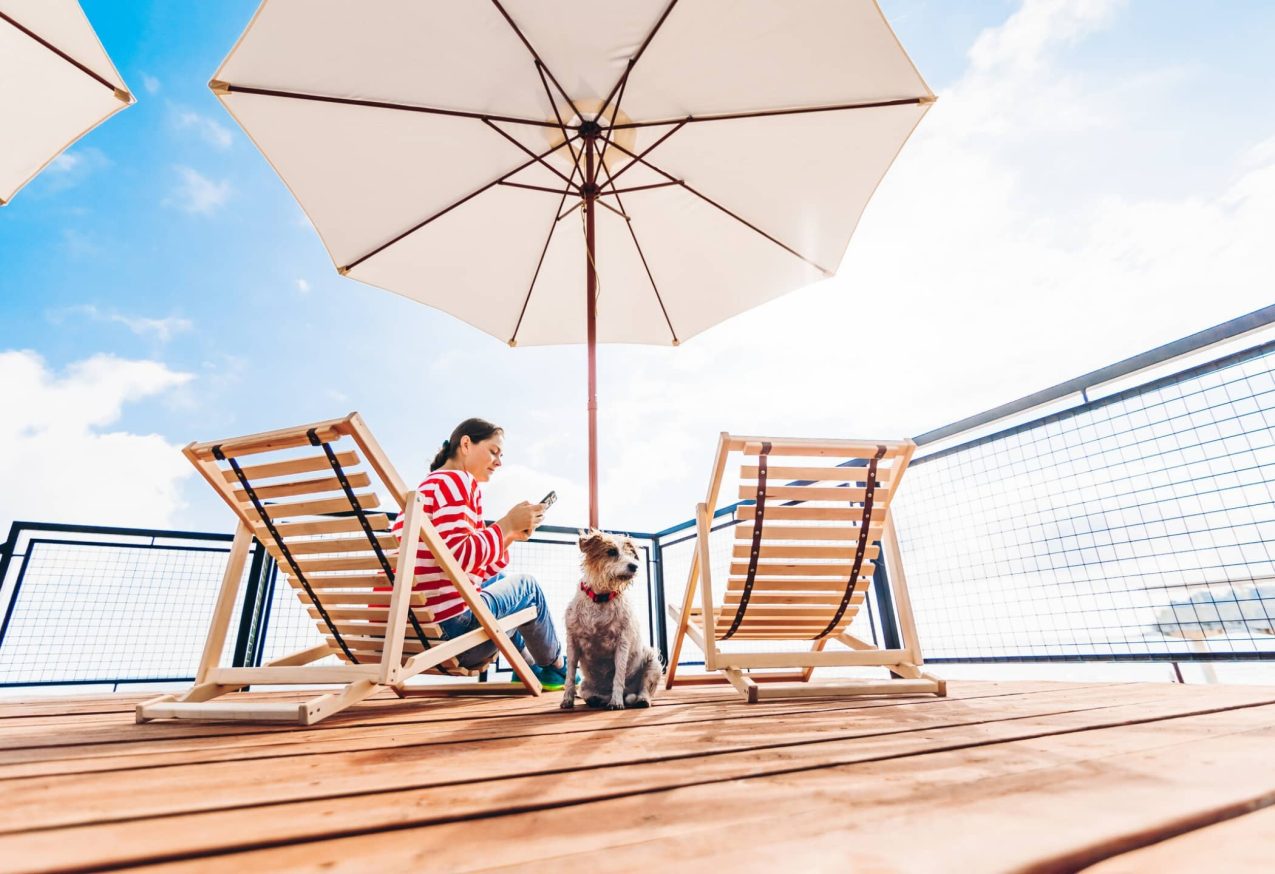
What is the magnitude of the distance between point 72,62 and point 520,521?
4050 millimetres

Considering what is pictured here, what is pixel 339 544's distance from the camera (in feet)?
8.26

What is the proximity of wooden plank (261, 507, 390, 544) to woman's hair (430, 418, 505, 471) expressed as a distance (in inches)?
35.5

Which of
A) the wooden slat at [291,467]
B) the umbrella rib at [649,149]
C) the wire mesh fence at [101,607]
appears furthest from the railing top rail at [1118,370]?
the wire mesh fence at [101,607]

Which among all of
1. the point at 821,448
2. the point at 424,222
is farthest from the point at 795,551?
the point at 424,222

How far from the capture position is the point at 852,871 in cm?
60

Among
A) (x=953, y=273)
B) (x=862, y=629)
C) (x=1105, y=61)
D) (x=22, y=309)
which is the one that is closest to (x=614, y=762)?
(x=862, y=629)

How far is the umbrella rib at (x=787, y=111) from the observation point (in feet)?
10.8

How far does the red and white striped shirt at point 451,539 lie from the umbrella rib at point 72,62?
3477 mm

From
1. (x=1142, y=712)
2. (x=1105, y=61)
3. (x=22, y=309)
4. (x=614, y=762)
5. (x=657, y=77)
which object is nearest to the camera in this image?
(x=614, y=762)

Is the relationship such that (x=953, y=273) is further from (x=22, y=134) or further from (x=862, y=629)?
(x=22, y=134)

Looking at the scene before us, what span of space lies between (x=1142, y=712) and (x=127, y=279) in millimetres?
16390

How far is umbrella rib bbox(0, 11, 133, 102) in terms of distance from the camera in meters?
3.34

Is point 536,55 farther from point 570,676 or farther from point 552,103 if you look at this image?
point 570,676

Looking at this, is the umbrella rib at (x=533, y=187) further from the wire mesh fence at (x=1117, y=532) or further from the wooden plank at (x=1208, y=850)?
the wooden plank at (x=1208, y=850)
